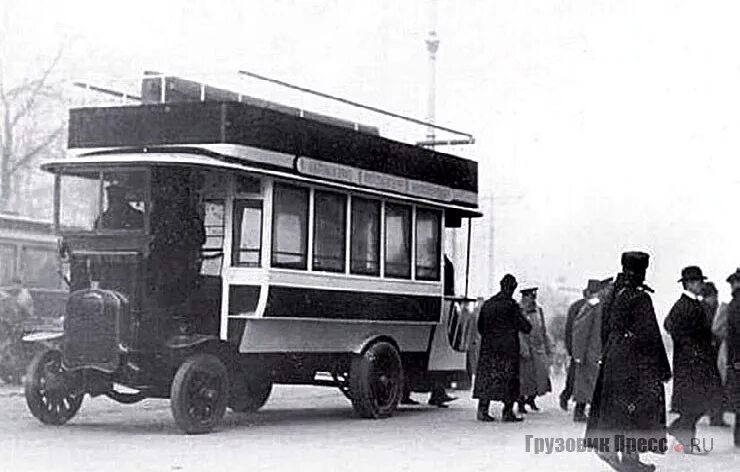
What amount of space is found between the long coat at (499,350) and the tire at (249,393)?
2432 millimetres

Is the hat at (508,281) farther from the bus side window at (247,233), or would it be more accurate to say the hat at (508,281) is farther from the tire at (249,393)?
the bus side window at (247,233)

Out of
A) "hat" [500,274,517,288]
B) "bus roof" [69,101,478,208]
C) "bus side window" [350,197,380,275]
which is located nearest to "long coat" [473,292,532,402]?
"hat" [500,274,517,288]

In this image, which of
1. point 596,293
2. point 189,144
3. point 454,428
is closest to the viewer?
point 189,144

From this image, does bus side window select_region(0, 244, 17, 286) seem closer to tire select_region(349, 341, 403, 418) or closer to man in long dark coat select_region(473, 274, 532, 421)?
tire select_region(349, 341, 403, 418)

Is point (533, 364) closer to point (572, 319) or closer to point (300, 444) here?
point (572, 319)

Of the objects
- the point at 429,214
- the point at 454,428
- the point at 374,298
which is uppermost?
the point at 429,214

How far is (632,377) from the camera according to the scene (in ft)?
31.6

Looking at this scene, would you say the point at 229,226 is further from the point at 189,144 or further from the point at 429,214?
the point at 429,214

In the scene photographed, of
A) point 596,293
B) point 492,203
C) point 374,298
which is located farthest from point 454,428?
point 492,203

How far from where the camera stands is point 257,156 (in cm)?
1297

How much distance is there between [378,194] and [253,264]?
89.0 inches

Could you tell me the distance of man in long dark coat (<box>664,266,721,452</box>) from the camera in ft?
37.8

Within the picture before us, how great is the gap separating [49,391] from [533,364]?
238 inches

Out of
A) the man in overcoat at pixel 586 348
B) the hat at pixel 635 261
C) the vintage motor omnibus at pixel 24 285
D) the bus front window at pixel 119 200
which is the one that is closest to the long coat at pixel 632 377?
the hat at pixel 635 261
